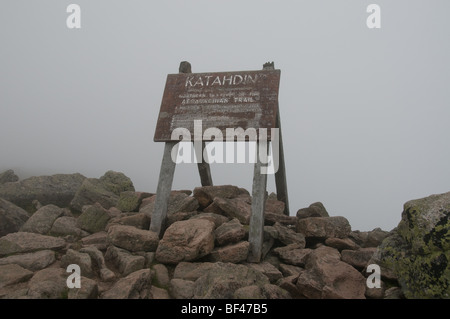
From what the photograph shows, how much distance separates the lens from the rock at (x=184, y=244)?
19.9 feet

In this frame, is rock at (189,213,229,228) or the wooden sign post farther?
rock at (189,213,229,228)

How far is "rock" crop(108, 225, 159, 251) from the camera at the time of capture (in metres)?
6.49

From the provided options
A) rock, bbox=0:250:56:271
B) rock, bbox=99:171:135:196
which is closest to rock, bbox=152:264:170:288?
rock, bbox=0:250:56:271

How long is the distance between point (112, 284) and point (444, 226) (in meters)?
5.31

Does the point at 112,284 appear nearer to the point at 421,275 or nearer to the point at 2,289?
the point at 2,289

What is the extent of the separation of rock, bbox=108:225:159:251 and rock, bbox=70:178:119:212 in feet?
11.5

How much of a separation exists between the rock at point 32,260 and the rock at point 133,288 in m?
1.99

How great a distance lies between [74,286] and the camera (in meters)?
4.88

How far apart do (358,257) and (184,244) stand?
3363mm

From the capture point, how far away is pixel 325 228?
303 inches

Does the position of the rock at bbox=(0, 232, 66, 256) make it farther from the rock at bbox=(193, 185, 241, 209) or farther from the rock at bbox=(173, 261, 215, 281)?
the rock at bbox=(193, 185, 241, 209)

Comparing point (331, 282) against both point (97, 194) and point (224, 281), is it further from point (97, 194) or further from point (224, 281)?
point (97, 194)

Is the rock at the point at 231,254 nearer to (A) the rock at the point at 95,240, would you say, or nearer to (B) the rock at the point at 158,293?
(B) the rock at the point at 158,293

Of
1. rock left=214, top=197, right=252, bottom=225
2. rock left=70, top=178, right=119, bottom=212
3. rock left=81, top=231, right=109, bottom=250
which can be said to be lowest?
rock left=81, top=231, right=109, bottom=250
